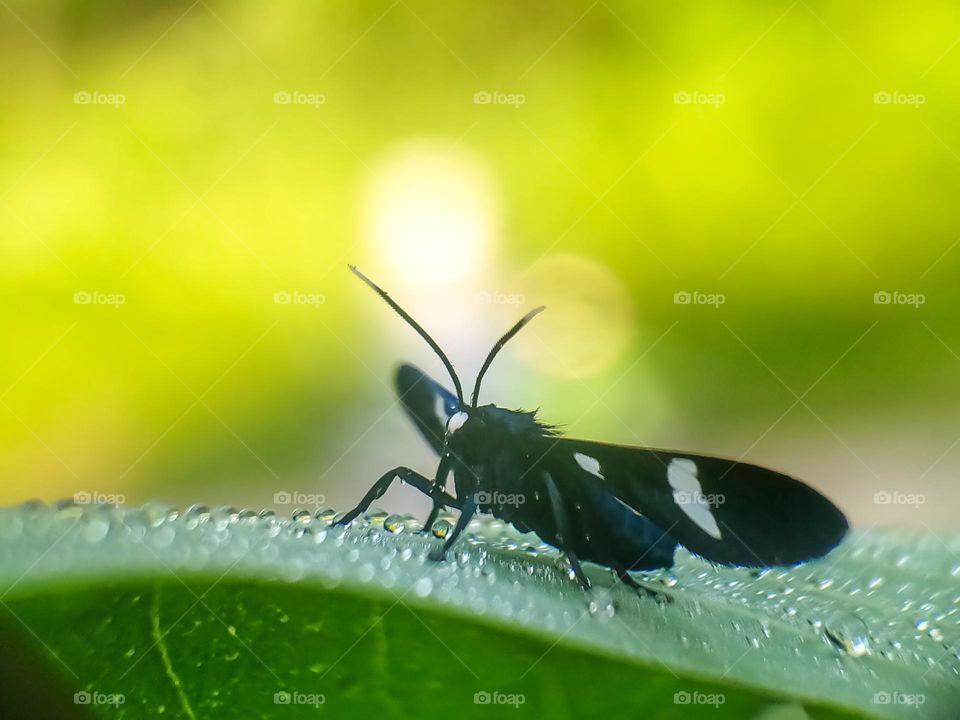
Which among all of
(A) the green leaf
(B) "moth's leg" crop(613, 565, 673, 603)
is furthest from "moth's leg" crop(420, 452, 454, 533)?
(A) the green leaf

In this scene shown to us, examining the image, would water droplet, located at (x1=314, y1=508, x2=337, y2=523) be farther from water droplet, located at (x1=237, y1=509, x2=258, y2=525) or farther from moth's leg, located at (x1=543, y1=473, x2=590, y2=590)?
moth's leg, located at (x1=543, y1=473, x2=590, y2=590)

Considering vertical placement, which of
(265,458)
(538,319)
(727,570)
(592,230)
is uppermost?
(592,230)

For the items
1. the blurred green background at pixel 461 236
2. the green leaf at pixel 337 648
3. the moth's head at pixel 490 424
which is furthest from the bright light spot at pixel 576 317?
the green leaf at pixel 337 648

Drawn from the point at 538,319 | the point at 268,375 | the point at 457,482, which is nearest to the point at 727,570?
the point at 457,482

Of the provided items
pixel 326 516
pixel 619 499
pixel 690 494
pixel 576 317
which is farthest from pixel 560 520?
pixel 576 317

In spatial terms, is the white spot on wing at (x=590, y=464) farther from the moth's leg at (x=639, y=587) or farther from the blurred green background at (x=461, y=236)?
the blurred green background at (x=461, y=236)

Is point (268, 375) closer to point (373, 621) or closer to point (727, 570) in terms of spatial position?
point (727, 570)

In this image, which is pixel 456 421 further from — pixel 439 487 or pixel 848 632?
pixel 848 632
